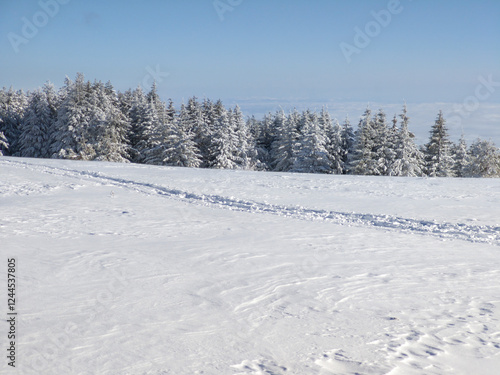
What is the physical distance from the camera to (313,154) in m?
49.2

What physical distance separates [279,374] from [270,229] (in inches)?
273

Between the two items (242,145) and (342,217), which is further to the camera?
(242,145)

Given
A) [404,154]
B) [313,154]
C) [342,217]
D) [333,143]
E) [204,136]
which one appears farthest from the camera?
[204,136]

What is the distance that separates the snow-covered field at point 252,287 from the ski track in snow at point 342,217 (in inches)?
3.5

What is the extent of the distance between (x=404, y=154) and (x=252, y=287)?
40990mm

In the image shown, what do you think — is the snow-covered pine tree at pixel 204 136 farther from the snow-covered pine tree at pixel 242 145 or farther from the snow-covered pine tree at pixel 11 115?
the snow-covered pine tree at pixel 11 115

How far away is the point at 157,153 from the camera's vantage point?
49.2 m

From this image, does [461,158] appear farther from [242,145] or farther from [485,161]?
[242,145]

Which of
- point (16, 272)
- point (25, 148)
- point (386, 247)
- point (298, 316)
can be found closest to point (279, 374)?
point (298, 316)

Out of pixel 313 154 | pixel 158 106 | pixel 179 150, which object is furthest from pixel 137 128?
pixel 313 154

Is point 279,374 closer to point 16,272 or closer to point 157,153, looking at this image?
point 16,272

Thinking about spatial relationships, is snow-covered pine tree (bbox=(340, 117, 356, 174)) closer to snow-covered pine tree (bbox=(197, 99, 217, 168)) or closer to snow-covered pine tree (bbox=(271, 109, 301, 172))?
snow-covered pine tree (bbox=(271, 109, 301, 172))

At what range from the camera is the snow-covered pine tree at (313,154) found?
48.8 m

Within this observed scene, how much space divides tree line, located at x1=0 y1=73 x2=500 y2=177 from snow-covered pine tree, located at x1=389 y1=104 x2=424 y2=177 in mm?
102
